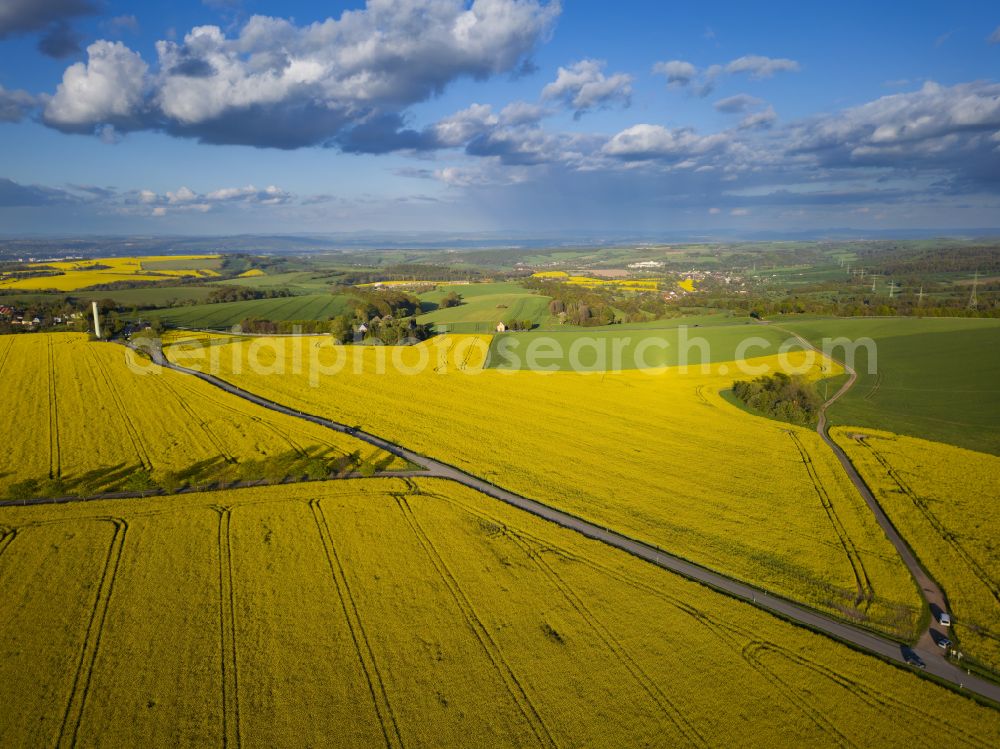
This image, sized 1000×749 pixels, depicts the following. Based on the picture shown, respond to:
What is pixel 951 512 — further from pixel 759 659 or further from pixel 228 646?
pixel 228 646

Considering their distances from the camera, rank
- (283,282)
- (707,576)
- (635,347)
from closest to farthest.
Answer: (707,576), (635,347), (283,282)

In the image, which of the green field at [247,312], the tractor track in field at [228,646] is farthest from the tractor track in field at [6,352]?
the tractor track in field at [228,646]

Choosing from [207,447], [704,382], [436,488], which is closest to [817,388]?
[704,382]

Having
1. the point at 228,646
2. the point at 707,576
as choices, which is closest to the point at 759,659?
the point at 707,576

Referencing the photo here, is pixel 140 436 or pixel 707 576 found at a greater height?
pixel 140 436

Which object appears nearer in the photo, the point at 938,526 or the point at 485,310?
the point at 938,526

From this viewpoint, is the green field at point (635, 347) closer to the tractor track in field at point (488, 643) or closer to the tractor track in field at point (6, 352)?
the tractor track in field at point (488, 643)
